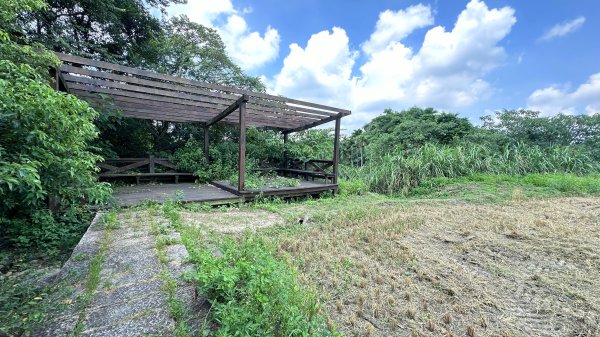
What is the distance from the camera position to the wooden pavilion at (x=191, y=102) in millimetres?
4020

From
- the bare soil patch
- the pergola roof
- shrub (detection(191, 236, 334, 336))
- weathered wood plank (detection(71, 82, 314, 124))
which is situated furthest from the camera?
weathered wood plank (detection(71, 82, 314, 124))

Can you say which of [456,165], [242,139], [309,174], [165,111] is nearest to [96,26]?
[165,111]

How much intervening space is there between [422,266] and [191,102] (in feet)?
17.2

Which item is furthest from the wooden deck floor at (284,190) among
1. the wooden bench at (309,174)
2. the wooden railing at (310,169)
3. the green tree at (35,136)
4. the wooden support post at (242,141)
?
the green tree at (35,136)

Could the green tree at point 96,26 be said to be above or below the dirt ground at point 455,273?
above

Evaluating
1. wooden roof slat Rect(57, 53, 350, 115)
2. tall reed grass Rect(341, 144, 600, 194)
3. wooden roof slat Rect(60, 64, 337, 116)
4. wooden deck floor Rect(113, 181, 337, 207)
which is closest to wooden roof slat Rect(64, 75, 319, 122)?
wooden roof slat Rect(60, 64, 337, 116)

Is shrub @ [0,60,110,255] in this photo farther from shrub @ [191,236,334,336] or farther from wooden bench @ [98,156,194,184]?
wooden bench @ [98,156,194,184]

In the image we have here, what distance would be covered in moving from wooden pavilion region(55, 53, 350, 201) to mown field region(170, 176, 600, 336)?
2.08 metres

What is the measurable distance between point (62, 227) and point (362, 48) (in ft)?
29.2

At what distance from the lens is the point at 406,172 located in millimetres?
7988

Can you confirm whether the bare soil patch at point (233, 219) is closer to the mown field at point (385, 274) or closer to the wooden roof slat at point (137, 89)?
the mown field at point (385, 274)

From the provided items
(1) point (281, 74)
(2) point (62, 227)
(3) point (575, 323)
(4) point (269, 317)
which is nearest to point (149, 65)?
(1) point (281, 74)

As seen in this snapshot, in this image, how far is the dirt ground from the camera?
1.66 meters

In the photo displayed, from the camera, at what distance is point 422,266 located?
245 cm
